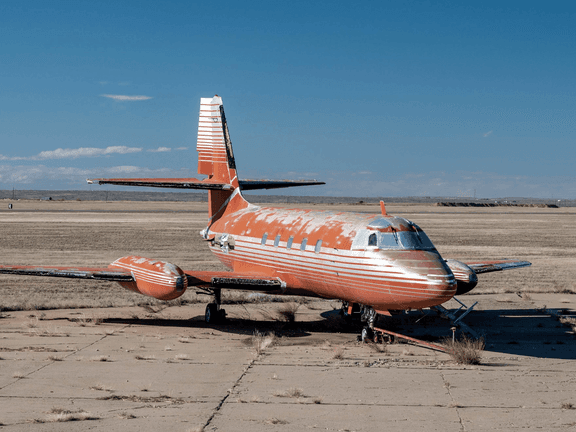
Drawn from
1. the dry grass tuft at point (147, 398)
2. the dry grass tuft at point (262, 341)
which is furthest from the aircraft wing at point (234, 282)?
the dry grass tuft at point (147, 398)

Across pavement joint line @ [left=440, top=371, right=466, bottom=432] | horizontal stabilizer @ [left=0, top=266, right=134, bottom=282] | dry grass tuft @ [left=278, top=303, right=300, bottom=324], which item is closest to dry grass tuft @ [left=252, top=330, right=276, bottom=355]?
dry grass tuft @ [left=278, top=303, right=300, bottom=324]

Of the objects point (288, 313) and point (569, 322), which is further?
point (288, 313)

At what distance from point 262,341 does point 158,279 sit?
138 inches

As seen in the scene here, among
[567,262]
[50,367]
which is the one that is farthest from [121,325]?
[567,262]

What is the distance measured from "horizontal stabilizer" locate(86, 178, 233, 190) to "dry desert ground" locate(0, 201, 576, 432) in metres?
4.70

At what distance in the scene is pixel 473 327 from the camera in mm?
20625

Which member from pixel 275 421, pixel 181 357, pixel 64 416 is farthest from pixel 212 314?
pixel 275 421

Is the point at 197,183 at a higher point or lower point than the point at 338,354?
Answer: higher

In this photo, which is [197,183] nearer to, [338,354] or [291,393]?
[338,354]

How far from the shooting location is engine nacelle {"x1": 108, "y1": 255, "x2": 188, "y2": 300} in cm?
1803

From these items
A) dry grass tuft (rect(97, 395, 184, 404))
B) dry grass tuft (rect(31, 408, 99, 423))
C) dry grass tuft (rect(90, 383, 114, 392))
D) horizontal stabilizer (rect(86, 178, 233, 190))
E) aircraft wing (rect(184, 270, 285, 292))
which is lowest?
dry grass tuft (rect(90, 383, 114, 392))

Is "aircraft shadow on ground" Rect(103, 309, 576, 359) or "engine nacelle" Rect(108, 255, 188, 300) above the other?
"engine nacelle" Rect(108, 255, 188, 300)

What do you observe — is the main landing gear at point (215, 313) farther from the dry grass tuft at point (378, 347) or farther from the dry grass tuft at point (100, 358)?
the dry grass tuft at point (378, 347)

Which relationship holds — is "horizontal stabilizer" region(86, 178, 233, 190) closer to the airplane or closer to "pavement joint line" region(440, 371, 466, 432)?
the airplane
